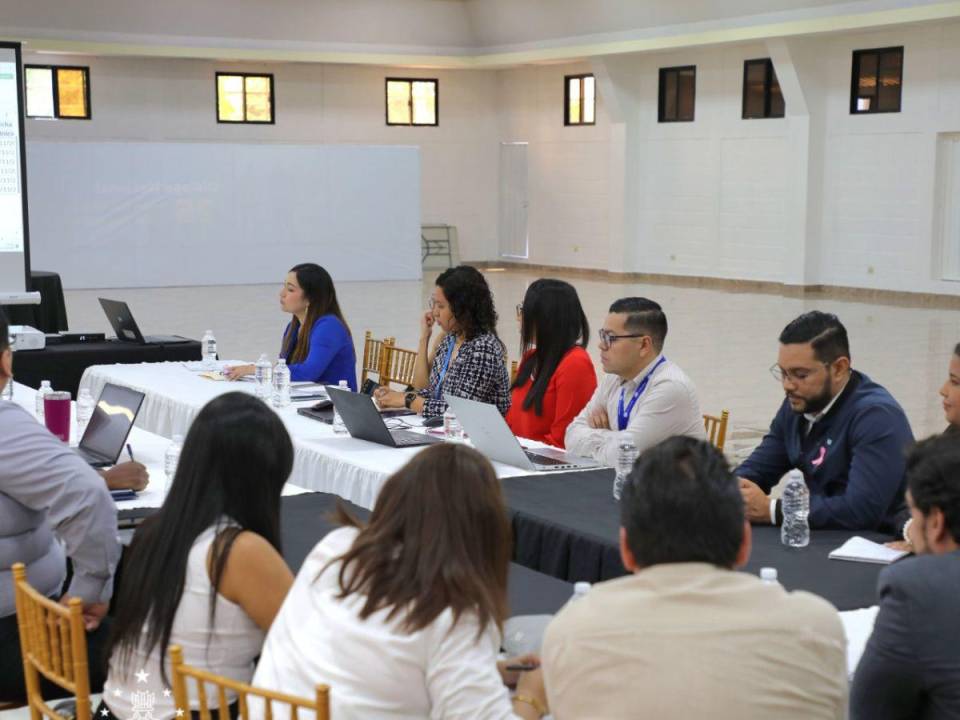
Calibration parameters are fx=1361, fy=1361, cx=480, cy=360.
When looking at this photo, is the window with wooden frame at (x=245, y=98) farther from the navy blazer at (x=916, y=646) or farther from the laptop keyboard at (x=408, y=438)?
the navy blazer at (x=916, y=646)

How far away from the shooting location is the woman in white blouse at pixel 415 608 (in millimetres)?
2059

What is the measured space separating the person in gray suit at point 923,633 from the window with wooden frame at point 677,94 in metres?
18.1

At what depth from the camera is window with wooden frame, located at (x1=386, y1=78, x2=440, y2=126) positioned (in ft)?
75.9

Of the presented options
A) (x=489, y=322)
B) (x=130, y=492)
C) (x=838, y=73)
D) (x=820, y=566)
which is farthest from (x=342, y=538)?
(x=838, y=73)

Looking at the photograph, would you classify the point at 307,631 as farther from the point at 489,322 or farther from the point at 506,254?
the point at 506,254

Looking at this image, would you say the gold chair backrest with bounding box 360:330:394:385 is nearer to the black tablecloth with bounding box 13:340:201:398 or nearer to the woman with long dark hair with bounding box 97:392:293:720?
the black tablecloth with bounding box 13:340:201:398

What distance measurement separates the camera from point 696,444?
2037 millimetres

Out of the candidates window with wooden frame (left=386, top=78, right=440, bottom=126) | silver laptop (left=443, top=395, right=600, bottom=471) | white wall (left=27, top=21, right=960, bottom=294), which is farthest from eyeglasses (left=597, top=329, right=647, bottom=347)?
window with wooden frame (left=386, top=78, right=440, bottom=126)

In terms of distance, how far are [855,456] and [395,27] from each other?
18993mm

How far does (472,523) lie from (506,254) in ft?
73.6

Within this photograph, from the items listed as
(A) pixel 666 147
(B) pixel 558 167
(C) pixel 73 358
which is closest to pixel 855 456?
(C) pixel 73 358

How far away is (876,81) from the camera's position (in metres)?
17.2

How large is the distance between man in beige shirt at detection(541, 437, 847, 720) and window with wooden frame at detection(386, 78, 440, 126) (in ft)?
71.4

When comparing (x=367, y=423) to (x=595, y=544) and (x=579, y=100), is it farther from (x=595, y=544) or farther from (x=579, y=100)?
(x=579, y=100)
